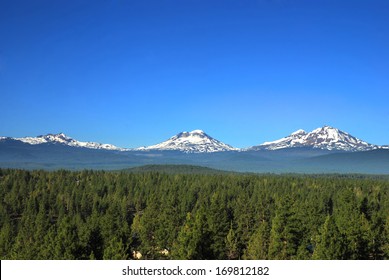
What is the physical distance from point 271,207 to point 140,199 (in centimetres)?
4752

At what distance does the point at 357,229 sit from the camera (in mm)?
53281

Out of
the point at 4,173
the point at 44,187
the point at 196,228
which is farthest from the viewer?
the point at 4,173

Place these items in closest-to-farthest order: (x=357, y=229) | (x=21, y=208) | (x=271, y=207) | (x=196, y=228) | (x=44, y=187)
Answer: (x=196, y=228) < (x=357, y=229) < (x=271, y=207) < (x=21, y=208) < (x=44, y=187)

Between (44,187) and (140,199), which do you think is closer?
(140,199)

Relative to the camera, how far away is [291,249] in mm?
55625
